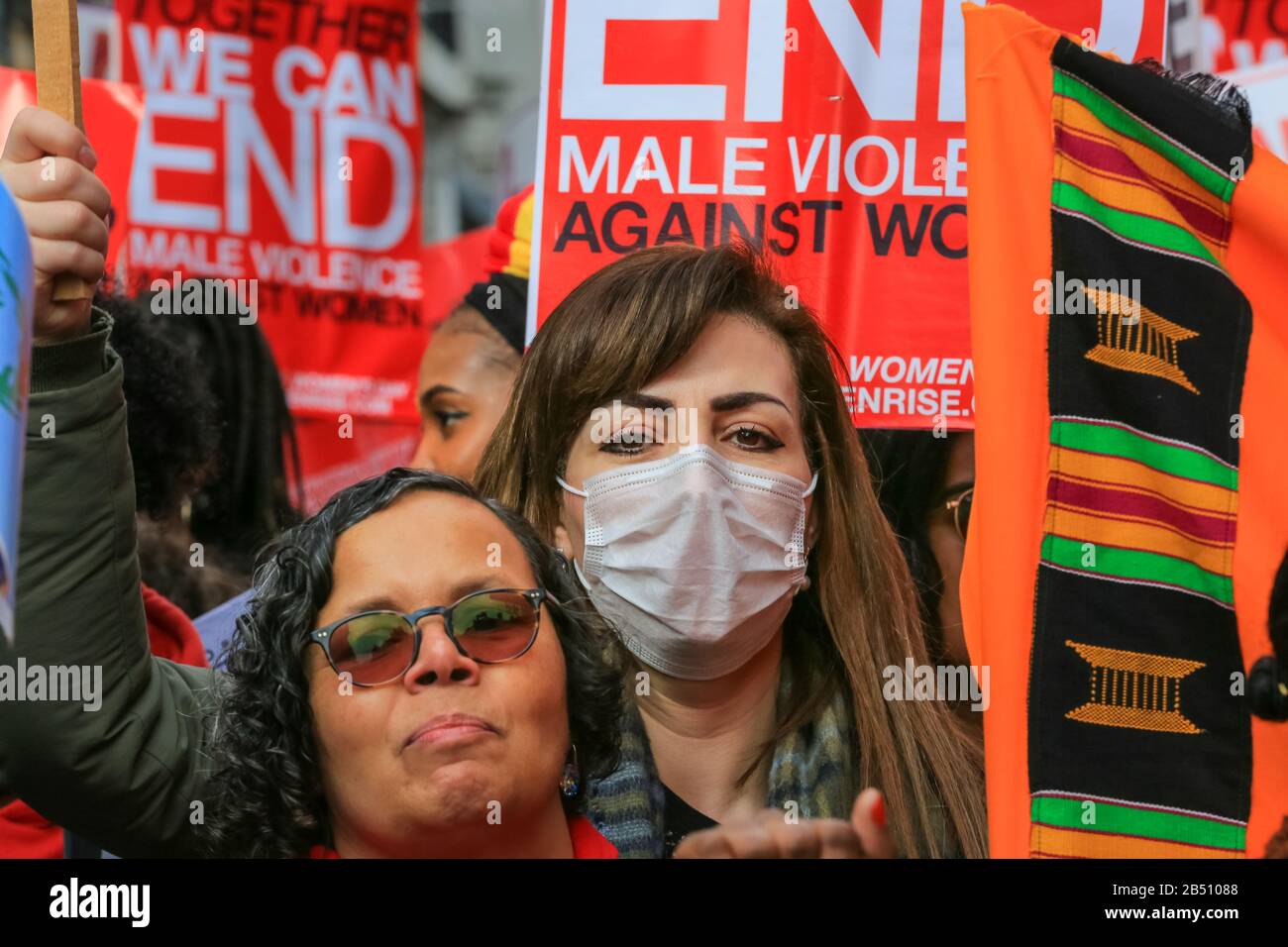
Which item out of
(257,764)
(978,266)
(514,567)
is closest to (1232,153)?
(978,266)

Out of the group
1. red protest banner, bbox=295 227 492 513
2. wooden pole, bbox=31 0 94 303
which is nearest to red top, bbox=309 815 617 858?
wooden pole, bbox=31 0 94 303

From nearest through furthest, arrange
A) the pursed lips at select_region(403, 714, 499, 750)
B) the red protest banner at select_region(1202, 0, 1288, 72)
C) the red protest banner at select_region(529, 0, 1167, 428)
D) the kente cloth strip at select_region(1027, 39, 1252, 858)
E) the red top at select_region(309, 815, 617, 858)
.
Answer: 1. the pursed lips at select_region(403, 714, 499, 750)
2. the red top at select_region(309, 815, 617, 858)
3. the kente cloth strip at select_region(1027, 39, 1252, 858)
4. the red protest banner at select_region(529, 0, 1167, 428)
5. the red protest banner at select_region(1202, 0, 1288, 72)

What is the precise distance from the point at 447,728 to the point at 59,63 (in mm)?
1020

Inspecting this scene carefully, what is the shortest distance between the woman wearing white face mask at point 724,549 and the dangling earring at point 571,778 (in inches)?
9.9

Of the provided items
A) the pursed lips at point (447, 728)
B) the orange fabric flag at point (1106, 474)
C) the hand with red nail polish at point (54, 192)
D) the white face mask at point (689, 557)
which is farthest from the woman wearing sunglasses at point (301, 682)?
the orange fabric flag at point (1106, 474)

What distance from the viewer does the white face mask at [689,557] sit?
9.87 feet

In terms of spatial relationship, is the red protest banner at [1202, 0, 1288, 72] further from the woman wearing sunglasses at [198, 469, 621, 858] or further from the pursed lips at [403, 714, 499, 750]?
the pursed lips at [403, 714, 499, 750]

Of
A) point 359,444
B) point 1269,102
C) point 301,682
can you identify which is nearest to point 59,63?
point 301,682

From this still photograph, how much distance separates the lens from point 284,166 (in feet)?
12.7

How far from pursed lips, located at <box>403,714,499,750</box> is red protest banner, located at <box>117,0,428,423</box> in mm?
1628

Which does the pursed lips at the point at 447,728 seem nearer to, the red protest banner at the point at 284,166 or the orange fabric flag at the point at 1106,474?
the orange fabric flag at the point at 1106,474

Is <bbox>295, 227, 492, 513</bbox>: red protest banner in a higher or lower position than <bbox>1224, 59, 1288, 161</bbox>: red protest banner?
lower

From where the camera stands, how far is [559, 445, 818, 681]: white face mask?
118 inches

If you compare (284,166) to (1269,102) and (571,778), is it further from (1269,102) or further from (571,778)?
(1269,102)
